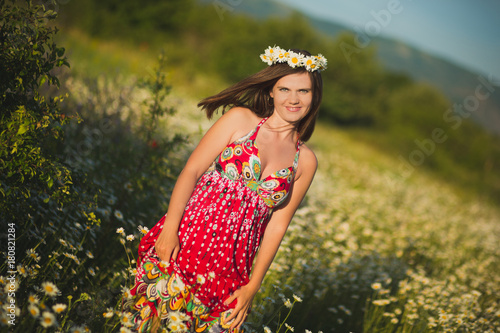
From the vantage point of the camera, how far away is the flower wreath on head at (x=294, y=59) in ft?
7.13

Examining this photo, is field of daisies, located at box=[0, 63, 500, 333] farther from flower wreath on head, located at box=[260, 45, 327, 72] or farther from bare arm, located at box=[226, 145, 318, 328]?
flower wreath on head, located at box=[260, 45, 327, 72]

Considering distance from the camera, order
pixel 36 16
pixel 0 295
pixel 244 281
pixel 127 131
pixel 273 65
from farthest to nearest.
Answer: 1. pixel 127 131
2. pixel 273 65
3. pixel 244 281
4. pixel 36 16
5. pixel 0 295

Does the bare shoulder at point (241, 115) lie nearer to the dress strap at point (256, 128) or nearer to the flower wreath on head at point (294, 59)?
the dress strap at point (256, 128)

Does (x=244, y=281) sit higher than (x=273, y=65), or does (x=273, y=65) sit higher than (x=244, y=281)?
(x=273, y=65)

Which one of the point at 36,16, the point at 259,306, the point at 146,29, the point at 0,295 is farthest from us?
the point at 146,29

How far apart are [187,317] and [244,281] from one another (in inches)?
15.7

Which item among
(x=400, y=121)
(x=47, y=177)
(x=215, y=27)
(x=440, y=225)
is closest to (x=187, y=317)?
(x=47, y=177)

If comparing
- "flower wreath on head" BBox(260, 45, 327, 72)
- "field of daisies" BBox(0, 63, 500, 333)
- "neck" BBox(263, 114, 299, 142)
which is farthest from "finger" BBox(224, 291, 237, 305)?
"flower wreath on head" BBox(260, 45, 327, 72)

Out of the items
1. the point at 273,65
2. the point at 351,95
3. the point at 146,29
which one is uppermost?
the point at 351,95

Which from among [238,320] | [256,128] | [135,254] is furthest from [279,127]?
[135,254]

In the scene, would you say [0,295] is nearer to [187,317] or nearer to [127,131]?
[187,317]

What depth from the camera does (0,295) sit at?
168 cm

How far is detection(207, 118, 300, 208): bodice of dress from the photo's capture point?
6.61 feet

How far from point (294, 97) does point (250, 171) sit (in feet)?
1.71
